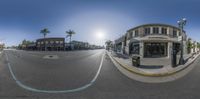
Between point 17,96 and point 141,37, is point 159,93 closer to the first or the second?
point 17,96

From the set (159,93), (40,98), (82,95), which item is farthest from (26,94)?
(159,93)

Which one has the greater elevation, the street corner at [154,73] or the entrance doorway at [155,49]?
the entrance doorway at [155,49]

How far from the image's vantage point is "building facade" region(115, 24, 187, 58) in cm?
1722

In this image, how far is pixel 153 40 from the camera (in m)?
20.0

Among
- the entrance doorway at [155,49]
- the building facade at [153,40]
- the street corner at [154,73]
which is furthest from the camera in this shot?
the entrance doorway at [155,49]

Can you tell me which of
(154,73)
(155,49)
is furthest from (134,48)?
(154,73)

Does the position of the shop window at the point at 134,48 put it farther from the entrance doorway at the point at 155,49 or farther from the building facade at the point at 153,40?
the entrance doorway at the point at 155,49

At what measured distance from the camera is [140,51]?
65.8 feet

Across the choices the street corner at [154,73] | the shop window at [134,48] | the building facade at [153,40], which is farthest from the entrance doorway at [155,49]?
the street corner at [154,73]

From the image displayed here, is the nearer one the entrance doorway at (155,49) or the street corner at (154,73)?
the street corner at (154,73)

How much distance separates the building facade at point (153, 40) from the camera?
17.2m

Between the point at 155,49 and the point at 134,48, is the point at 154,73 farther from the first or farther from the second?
the point at 134,48

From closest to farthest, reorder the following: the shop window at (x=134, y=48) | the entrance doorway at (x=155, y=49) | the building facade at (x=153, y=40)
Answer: the building facade at (x=153, y=40)
the entrance doorway at (x=155, y=49)
the shop window at (x=134, y=48)

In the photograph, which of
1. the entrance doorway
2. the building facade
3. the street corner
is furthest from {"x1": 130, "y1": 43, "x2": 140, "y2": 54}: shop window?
the street corner
